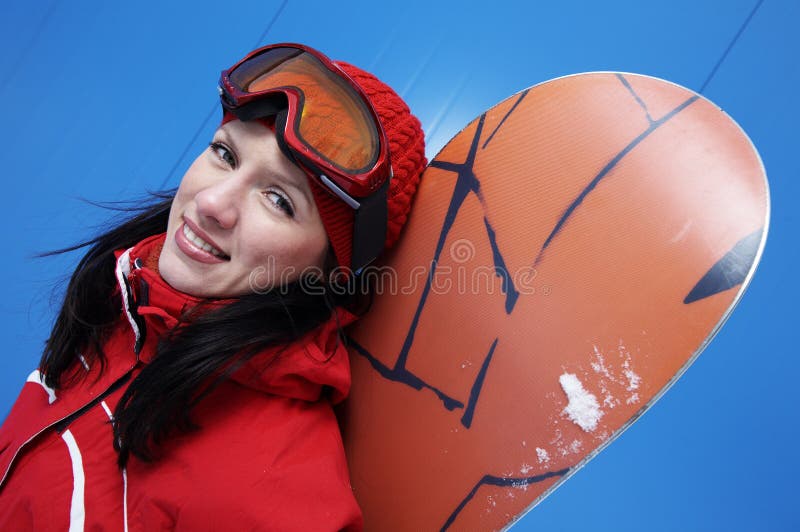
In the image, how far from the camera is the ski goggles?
822 millimetres

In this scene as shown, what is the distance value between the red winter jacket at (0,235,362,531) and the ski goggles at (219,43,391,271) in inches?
8.4

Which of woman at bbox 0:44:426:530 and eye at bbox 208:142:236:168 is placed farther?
eye at bbox 208:142:236:168

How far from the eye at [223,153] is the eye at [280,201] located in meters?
0.10

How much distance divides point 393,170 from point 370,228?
0.11 metres

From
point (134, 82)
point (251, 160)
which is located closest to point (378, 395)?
point (251, 160)

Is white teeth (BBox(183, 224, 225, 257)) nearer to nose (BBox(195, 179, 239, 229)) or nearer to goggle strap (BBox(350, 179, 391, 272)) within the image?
nose (BBox(195, 179, 239, 229))

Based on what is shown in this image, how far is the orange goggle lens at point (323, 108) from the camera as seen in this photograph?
2.74ft

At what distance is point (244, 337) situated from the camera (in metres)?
0.84

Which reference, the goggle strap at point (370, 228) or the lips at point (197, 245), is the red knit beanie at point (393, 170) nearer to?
the goggle strap at point (370, 228)

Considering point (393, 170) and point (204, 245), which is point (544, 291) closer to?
point (393, 170)

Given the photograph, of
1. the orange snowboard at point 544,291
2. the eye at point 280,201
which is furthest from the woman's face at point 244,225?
the orange snowboard at point 544,291

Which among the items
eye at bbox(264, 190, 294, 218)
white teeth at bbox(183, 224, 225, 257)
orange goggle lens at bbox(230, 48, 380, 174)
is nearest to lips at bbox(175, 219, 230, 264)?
white teeth at bbox(183, 224, 225, 257)

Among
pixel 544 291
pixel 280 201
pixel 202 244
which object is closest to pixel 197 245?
pixel 202 244

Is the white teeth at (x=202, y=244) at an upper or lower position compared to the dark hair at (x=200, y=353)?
upper
